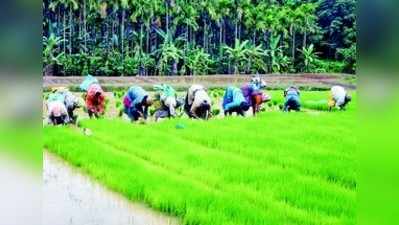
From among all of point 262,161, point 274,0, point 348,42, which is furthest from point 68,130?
point 348,42

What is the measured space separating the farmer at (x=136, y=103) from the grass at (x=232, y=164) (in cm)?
6

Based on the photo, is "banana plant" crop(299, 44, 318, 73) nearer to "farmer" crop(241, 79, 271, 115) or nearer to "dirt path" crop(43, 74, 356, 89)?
"dirt path" crop(43, 74, 356, 89)

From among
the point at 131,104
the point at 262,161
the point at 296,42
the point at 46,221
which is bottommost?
the point at 46,221

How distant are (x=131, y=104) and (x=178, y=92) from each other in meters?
0.24

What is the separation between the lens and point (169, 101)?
3553 millimetres

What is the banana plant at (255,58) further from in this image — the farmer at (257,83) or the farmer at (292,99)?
the farmer at (292,99)

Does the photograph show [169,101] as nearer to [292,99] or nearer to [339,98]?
[292,99]

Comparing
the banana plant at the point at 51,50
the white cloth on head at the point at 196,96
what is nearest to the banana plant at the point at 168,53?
the white cloth on head at the point at 196,96

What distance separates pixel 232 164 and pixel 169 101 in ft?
1.49

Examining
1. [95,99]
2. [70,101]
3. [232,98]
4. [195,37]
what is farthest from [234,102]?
[70,101]
